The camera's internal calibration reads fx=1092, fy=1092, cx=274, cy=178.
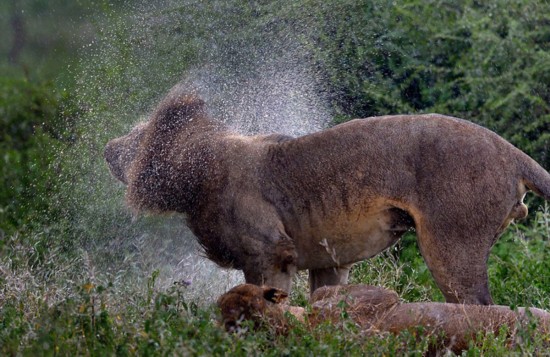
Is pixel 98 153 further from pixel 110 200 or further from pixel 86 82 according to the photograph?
pixel 86 82

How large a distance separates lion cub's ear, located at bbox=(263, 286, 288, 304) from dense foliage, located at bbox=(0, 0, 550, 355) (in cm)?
165

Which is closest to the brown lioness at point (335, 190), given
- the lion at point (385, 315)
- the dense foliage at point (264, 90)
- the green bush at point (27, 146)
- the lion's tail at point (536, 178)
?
the lion's tail at point (536, 178)

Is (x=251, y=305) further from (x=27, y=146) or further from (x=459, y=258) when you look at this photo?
(x=27, y=146)

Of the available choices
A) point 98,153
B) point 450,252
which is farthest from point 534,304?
point 98,153

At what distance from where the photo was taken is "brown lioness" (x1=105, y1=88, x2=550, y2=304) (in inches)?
249

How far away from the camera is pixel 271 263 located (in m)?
6.67

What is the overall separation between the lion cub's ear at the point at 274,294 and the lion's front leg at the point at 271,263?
0.72 m

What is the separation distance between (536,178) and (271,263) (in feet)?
5.44

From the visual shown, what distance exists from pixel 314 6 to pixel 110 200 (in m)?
2.99

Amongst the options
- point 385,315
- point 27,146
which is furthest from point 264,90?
point 27,146

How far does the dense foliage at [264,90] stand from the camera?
845 cm

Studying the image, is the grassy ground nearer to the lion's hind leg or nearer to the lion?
the lion

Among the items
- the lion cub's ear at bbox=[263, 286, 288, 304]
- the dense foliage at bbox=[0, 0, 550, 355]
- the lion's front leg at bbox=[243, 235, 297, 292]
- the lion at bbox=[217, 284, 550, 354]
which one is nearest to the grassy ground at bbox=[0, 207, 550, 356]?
the lion at bbox=[217, 284, 550, 354]

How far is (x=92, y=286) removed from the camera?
5668mm
